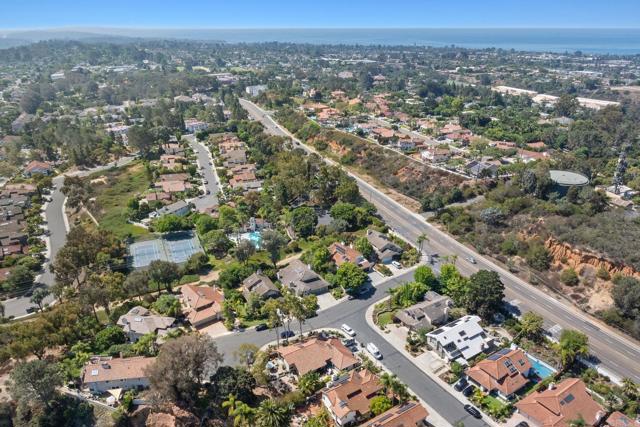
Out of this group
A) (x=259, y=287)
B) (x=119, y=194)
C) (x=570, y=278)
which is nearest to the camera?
(x=259, y=287)

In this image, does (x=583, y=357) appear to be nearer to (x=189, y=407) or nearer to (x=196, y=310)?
(x=189, y=407)

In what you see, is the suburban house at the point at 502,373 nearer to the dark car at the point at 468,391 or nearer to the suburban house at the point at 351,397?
the dark car at the point at 468,391

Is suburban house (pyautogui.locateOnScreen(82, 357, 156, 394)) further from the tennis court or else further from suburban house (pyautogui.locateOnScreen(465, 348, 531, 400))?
suburban house (pyautogui.locateOnScreen(465, 348, 531, 400))

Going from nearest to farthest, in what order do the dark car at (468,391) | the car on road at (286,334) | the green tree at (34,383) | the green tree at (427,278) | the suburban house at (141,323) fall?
the green tree at (34,383) → the dark car at (468,391) → the suburban house at (141,323) → the car on road at (286,334) → the green tree at (427,278)

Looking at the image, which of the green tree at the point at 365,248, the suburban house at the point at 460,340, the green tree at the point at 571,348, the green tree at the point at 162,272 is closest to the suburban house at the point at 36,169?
the green tree at the point at 162,272

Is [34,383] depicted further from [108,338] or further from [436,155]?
[436,155]

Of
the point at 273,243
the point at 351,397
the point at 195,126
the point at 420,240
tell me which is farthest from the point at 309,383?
the point at 195,126
